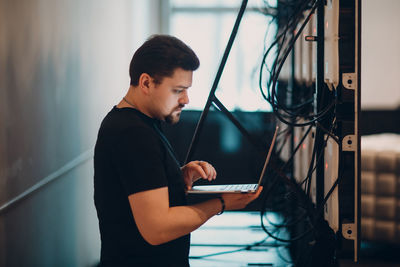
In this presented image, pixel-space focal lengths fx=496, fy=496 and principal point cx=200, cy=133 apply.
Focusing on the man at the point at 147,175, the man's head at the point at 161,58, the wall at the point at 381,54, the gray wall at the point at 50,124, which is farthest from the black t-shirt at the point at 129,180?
the wall at the point at 381,54

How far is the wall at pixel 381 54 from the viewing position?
484 cm

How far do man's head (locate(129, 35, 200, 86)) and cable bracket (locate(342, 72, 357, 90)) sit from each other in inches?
26.9

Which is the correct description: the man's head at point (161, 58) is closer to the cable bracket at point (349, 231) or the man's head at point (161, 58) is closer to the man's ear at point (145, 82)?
the man's ear at point (145, 82)

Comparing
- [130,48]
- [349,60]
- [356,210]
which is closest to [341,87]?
[349,60]

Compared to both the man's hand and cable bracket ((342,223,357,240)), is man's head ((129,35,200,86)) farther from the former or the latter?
cable bracket ((342,223,357,240))

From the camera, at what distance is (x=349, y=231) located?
5.95 feet

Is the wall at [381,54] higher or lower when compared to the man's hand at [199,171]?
higher

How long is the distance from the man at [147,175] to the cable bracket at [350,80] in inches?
24.3

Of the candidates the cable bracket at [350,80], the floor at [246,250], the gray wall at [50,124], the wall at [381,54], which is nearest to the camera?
the gray wall at [50,124]

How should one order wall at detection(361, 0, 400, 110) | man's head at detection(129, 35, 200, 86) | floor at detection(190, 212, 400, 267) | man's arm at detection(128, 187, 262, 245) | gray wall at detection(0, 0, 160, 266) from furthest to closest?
wall at detection(361, 0, 400, 110) < floor at detection(190, 212, 400, 267) < gray wall at detection(0, 0, 160, 266) < man's head at detection(129, 35, 200, 86) < man's arm at detection(128, 187, 262, 245)

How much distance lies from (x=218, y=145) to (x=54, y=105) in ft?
10.9

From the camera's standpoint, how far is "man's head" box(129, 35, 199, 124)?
4.22ft

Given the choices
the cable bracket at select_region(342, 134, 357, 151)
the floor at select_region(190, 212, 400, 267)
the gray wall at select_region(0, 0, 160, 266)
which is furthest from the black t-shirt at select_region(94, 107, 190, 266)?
the floor at select_region(190, 212, 400, 267)

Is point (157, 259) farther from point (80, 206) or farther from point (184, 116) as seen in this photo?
point (184, 116)
